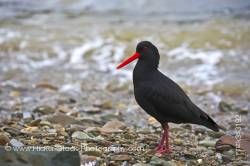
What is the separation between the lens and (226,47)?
1433 centimetres

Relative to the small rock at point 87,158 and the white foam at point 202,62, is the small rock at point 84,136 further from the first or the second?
the white foam at point 202,62

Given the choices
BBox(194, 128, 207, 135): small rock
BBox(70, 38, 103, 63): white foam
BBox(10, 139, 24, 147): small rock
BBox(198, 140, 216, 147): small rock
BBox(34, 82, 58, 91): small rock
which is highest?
BBox(70, 38, 103, 63): white foam

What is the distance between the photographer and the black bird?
5.69 m

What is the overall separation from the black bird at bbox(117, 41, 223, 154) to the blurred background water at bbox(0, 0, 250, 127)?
389cm

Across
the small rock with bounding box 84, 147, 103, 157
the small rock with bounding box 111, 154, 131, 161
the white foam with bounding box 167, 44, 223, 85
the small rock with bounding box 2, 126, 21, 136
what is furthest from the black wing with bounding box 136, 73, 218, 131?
the white foam with bounding box 167, 44, 223, 85

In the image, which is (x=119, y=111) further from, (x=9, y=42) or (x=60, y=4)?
(x=60, y=4)

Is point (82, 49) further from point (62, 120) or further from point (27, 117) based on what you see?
point (62, 120)

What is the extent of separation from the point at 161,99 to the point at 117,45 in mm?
9317

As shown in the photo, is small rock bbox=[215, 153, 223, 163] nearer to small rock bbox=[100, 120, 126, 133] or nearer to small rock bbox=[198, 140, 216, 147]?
small rock bbox=[198, 140, 216, 147]

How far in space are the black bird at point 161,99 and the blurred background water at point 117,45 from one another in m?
3.89

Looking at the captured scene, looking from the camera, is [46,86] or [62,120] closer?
[62,120]

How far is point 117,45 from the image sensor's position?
14.9 m

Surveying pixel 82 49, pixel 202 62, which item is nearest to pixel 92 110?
pixel 202 62

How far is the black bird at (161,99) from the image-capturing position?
569 centimetres
